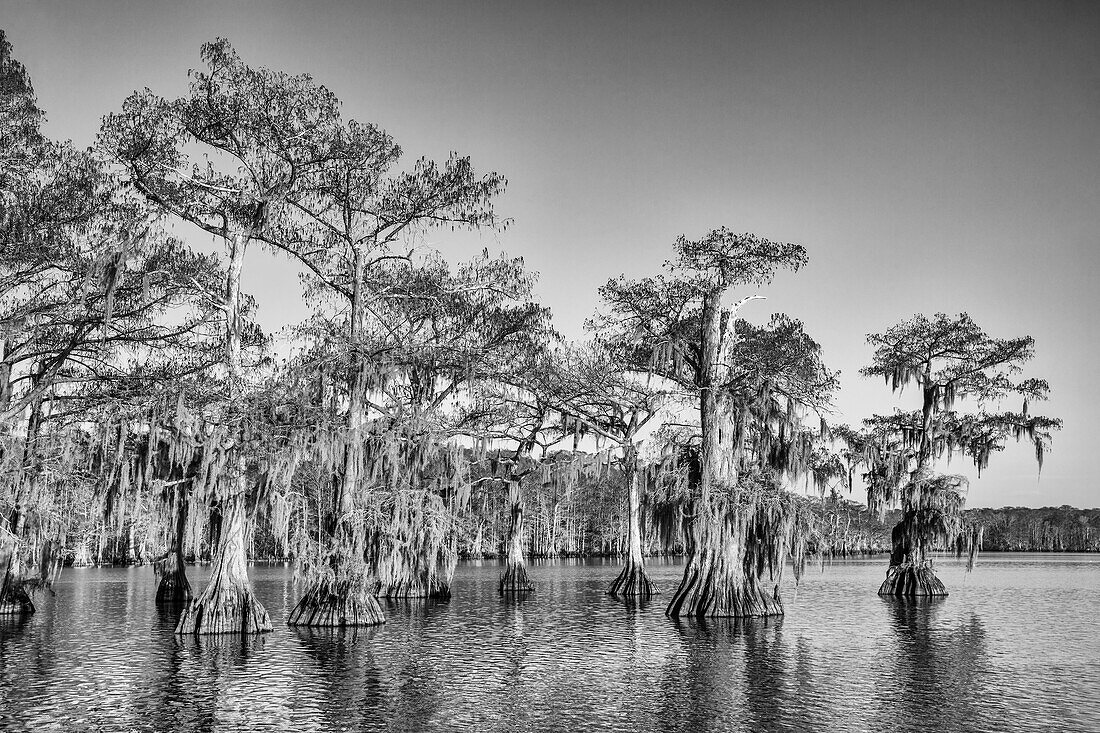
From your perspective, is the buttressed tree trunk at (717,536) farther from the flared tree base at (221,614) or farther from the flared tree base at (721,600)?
the flared tree base at (221,614)

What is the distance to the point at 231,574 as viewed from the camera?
21.3 meters

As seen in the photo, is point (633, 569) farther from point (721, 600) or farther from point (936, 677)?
point (936, 677)

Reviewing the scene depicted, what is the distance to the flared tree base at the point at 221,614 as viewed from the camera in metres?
21.3

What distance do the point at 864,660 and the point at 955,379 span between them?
58.5ft

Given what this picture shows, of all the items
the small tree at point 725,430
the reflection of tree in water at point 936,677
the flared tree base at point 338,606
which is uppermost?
the small tree at point 725,430

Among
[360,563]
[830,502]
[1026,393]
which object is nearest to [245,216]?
[360,563]

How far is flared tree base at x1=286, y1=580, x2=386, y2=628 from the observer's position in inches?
891

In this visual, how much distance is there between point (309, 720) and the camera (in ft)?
43.9

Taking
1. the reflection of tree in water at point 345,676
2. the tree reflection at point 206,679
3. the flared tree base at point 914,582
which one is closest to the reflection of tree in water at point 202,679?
the tree reflection at point 206,679

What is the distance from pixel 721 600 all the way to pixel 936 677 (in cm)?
824

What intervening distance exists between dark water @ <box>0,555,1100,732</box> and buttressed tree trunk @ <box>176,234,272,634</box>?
521 millimetres

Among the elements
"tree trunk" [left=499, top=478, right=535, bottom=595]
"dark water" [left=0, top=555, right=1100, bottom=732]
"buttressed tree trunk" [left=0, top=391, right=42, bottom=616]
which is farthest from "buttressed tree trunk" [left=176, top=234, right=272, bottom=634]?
"tree trunk" [left=499, top=478, right=535, bottom=595]

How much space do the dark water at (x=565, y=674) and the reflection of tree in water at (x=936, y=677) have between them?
66 millimetres

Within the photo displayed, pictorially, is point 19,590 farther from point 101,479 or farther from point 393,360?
point 393,360
